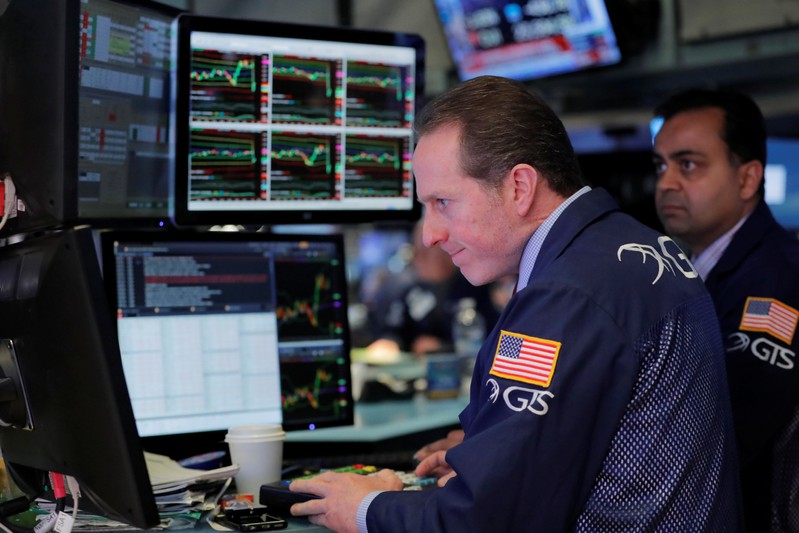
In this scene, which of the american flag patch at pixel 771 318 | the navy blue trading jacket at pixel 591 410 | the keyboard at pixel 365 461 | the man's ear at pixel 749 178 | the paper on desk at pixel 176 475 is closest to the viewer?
the navy blue trading jacket at pixel 591 410

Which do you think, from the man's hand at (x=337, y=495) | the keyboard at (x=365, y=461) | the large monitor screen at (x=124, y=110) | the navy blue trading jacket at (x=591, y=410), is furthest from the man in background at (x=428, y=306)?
the navy blue trading jacket at (x=591, y=410)

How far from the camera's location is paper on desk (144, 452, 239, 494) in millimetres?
1844

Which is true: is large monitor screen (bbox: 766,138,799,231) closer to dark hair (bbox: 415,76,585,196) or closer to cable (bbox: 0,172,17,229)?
dark hair (bbox: 415,76,585,196)

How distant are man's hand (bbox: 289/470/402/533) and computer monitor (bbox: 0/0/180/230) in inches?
22.9

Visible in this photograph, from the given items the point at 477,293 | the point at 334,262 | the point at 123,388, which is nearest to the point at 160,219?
the point at 334,262

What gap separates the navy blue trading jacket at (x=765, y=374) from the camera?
2145 millimetres

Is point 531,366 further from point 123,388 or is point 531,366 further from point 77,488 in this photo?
point 77,488

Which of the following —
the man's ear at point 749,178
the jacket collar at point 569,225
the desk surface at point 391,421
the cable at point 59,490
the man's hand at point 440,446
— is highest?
the man's ear at point 749,178

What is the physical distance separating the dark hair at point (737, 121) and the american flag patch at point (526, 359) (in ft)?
4.44

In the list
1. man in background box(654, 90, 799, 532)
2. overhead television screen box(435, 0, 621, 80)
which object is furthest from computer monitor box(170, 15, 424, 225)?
overhead television screen box(435, 0, 621, 80)

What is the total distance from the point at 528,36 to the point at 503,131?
3503 mm

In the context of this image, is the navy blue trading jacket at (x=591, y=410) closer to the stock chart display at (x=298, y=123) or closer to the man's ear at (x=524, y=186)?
the man's ear at (x=524, y=186)

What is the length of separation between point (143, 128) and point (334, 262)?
519mm

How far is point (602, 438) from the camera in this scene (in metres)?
1.43
